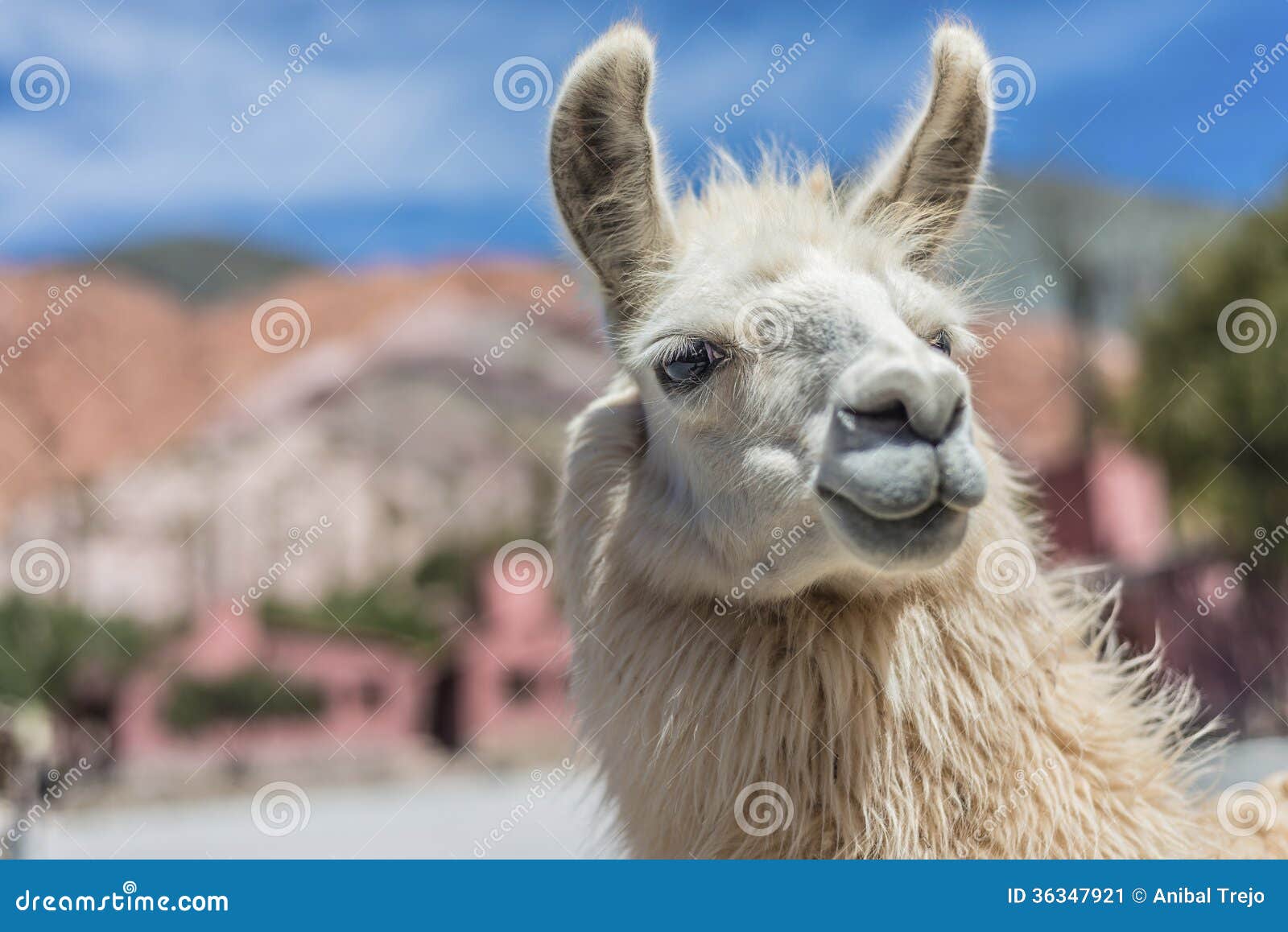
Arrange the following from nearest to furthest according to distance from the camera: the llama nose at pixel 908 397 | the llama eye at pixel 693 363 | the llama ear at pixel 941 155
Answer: the llama nose at pixel 908 397
the llama eye at pixel 693 363
the llama ear at pixel 941 155

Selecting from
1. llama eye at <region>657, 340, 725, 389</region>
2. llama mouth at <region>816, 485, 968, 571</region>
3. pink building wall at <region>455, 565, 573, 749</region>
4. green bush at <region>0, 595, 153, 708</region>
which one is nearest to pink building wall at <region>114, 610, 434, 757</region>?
green bush at <region>0, 595, 153, 708</region>

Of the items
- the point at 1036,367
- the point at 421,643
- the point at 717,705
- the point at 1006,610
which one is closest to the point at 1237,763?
the point at 1006,610

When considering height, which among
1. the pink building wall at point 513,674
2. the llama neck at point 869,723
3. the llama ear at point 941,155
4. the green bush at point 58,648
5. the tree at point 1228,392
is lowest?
the green bush at point 58,648

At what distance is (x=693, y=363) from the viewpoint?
253 centimetres

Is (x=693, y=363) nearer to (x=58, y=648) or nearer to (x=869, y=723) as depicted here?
(x=869, y=723)

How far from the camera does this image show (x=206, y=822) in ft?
59.0

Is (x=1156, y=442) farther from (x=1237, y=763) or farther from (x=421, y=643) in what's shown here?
(x=1237, y=763)

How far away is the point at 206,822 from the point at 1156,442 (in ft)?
55.5

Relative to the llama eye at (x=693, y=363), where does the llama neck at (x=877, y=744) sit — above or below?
below

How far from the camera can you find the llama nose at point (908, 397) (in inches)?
78.8

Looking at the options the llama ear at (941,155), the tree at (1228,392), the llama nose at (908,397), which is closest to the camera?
the llama nose at (908,397)

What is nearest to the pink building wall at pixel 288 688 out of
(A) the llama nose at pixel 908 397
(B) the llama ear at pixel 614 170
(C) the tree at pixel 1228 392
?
(C) the tree at pixel 1228 392

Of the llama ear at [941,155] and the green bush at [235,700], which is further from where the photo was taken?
the green bush at [235,700]

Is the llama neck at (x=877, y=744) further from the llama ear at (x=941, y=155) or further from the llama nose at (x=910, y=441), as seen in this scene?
the llama ear at (x=941, y=155)
